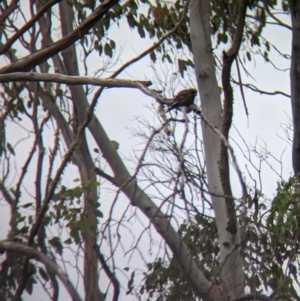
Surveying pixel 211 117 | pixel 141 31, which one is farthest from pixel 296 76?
pixel 141 31

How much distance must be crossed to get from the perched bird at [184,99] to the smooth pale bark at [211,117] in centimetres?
172

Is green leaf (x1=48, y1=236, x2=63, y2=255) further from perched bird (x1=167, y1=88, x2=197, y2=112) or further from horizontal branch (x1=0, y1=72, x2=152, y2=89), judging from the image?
perched bird (x1=167, y1=88, x2=197, y2=112)

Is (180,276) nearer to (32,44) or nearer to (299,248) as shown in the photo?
(299,248)

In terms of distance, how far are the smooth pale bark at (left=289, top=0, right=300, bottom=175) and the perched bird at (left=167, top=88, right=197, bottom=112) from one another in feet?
6.19

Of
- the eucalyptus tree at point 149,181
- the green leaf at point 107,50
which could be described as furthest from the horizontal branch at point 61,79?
the green leaf at point 107,50

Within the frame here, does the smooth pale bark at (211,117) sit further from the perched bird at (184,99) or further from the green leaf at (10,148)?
the perched bird at (184,99)

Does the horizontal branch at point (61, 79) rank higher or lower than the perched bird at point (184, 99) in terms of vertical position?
higher

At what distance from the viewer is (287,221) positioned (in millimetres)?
3703

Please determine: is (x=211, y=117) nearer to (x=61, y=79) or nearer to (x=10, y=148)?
(x=10, y=148)

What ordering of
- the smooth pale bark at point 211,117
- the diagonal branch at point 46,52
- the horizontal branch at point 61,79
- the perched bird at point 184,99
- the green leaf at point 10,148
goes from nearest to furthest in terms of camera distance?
the perched bird at point 184,99, the horizontal branch at point 61,79, the diagonal branch at point 46,52, the smooth pale bark at point 211,117, the green leaf at point 10,148

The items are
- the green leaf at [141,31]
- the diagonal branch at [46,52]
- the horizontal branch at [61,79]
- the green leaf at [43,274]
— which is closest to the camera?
the horizontal branch at [61,79]

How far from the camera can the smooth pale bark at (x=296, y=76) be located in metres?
4.18

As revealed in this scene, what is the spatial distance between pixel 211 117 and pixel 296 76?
0.55 metres

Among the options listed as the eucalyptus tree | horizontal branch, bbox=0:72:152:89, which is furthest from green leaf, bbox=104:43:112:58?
horizontal branch, bbox=0:72:152:89
